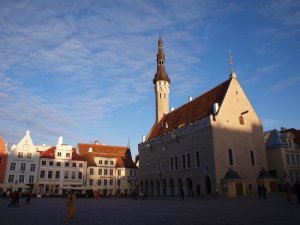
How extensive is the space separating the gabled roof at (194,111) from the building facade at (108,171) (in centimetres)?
1326

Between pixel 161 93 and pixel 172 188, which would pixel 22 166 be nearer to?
pixel 172 188

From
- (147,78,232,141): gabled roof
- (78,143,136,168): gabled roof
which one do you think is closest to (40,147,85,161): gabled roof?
(78,143,136,168): gabled roof

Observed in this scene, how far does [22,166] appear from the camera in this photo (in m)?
55.8

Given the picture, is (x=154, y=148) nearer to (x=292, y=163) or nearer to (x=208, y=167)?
(x=208, y=167)

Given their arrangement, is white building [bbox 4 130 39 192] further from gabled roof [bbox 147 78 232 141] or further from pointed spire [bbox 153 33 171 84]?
pointed spire [bbox 153 33 171 84]

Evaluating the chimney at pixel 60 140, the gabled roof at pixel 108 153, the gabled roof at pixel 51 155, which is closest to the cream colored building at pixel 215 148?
the gabled roof at pixel 108 153

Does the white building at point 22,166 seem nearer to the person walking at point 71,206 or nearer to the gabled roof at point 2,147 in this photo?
the gabled roof at point 2,147

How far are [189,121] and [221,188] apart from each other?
538 inches

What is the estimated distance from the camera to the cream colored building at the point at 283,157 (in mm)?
44812

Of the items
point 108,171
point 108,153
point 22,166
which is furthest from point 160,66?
point 22,166

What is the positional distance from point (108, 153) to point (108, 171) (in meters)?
5.90

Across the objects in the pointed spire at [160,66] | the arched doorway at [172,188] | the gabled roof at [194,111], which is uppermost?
the pointed spire at [160,66]

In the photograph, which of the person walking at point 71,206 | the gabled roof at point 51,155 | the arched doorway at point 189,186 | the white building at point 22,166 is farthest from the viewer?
the gabled roof at point 51,155

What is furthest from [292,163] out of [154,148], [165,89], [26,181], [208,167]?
[26,181]
